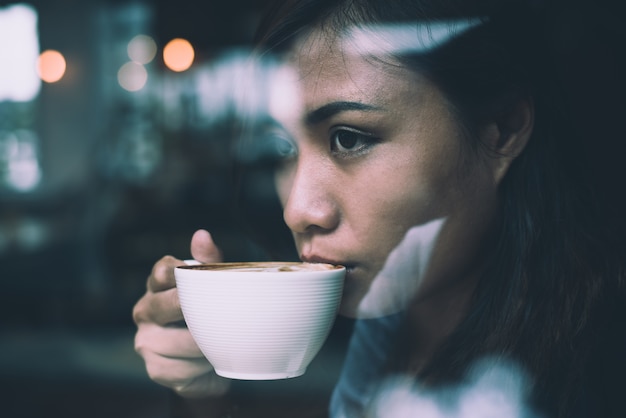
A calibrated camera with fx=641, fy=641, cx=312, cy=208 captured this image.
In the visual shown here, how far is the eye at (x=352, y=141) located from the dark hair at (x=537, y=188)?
0.09 meters

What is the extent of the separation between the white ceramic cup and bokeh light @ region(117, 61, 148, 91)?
0.99ft

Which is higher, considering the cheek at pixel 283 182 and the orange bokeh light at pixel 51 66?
the orange bokeh light at pixel 51 66

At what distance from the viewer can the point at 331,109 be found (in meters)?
0.70

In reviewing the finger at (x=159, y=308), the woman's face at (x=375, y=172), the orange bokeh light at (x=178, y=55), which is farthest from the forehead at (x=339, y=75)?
the finger at (x=159, y=308)

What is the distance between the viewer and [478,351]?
732mm

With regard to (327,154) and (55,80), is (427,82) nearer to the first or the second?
(327,154)

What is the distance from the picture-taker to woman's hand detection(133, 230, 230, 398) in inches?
28.6

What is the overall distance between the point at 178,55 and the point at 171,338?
35 cm

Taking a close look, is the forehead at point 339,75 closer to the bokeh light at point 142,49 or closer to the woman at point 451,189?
the woman at point 451,189

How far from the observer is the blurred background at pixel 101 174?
81cm

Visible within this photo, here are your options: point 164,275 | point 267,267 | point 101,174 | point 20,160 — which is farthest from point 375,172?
point 20,160

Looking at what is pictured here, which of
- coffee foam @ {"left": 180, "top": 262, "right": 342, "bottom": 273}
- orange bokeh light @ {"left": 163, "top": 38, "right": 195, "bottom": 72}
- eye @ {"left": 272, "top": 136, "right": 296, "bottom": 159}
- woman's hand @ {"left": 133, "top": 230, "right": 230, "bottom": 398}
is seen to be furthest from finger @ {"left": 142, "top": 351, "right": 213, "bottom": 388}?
orange bokeh light @ {"left": 163, "top": 38, "right": 195, "bottom": 72}

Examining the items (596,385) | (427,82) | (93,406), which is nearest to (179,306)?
(93,406)

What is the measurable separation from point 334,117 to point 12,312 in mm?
565
